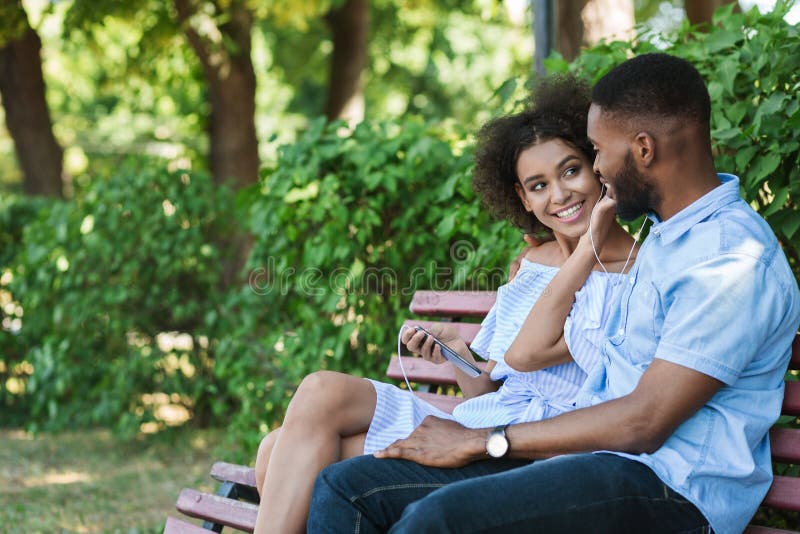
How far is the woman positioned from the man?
190 millimetres

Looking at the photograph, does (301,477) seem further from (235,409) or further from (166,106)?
(166,106)

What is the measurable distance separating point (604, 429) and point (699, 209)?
58 cm

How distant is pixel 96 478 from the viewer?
19.7 feet

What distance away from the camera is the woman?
2.58m

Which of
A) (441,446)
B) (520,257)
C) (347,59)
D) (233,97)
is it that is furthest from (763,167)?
(347,59)

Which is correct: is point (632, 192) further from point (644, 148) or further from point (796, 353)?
point (796, 353)

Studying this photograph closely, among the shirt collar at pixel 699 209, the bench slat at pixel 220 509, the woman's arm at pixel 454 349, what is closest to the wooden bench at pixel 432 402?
the bench slat at pixel 220 509

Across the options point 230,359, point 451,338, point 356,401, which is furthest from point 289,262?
point 356,401

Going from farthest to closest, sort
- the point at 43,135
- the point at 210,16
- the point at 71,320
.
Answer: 1. the point at 43,135
2. the point at 210,16
3. the point at 71,320

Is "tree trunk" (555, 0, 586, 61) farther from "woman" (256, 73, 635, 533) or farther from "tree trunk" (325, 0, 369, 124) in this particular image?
"tree trunk" (325, 0, 369, 124)

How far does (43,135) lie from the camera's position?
434 inches

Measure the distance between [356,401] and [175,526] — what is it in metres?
0.89

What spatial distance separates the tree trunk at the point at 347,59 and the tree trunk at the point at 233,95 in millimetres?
1256

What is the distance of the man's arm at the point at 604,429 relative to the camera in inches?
81.8
